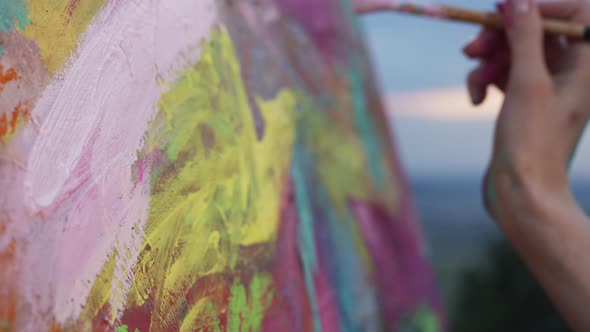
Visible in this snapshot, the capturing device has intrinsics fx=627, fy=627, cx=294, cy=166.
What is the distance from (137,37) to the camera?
1.42ft

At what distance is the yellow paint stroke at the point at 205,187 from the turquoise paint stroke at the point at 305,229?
0.06 metres

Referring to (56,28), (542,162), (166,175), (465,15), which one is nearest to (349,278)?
(542,162)

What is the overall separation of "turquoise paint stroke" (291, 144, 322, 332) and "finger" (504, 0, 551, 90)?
11.5 inches

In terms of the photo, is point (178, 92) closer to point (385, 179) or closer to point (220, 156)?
point (220, 156)

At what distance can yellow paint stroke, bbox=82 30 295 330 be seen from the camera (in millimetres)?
419

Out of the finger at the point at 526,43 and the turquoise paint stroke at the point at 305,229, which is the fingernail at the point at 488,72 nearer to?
the finger at the point at 526,43

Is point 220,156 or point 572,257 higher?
point 220,156

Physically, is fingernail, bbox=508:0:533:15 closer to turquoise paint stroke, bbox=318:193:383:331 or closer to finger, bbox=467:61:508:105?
finger, bbox=467:61:508:105

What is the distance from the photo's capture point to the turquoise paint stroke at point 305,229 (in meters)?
0.70

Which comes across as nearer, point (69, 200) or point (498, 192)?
point (69, 200)

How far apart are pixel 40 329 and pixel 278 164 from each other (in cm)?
43

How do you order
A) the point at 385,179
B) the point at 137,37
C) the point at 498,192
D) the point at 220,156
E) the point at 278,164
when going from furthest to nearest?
the point at 385,179
the point at 498,192
the point at 278,164
the point at 220,156
the point at 137,37

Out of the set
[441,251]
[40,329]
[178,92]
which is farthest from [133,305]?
[441,251]

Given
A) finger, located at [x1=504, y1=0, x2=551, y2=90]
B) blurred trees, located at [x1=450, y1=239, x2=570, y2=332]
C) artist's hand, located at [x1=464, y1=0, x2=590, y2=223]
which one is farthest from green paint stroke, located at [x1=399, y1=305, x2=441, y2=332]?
blurred trees, located at [x1=450, y1=239, x2=570, y2=332]
